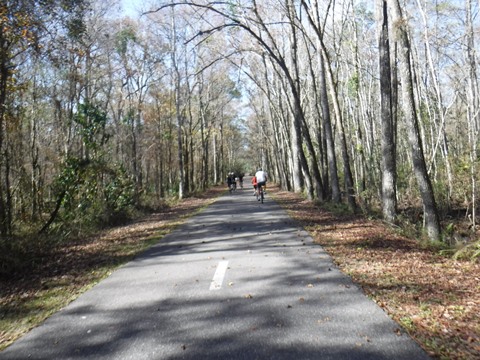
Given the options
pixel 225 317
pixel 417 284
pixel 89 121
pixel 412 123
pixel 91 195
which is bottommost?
pixel 417 284

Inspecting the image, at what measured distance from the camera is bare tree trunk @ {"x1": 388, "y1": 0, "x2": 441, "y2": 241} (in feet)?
30.5

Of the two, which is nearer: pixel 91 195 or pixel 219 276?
pixel 219 276

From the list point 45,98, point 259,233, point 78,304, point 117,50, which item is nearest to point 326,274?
point 78,304

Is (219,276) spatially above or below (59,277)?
above

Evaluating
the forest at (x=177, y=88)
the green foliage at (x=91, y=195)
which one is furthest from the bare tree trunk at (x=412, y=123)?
the green foliage at (x=91, y=195)

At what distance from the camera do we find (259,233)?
10.6 m

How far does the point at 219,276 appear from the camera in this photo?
21.0 feet

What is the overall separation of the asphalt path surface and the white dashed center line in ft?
0.06

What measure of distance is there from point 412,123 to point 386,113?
169 cm

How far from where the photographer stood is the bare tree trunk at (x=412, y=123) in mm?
9297

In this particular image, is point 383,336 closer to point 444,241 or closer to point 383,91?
point 444,241

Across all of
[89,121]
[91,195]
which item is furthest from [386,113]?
[89,121]

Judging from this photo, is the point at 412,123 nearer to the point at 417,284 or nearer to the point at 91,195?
the point at 417,284

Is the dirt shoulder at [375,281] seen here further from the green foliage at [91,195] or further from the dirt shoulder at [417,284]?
the green foliage at [91,195]
